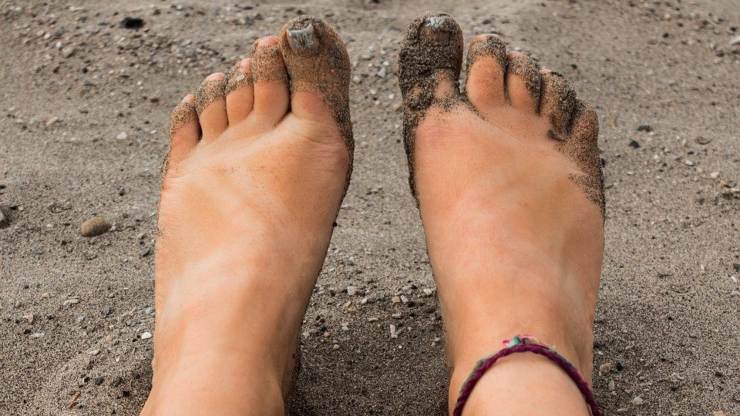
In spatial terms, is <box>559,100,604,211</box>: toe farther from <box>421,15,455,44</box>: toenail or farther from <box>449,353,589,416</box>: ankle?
<box>449,353,589,416</box>: ankle

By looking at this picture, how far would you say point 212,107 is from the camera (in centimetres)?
219

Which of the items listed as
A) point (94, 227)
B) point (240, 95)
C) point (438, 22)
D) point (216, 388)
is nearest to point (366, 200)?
point (240, 95)

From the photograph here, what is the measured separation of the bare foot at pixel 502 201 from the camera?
63.8 inches

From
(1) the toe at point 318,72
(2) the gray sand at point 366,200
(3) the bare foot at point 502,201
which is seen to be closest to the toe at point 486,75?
(3) the bare foot at point 502,201

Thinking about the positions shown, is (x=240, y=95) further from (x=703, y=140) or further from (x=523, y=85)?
(x=703, y=140)

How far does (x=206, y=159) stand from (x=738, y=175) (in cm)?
145

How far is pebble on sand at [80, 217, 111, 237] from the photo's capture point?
2.31 metres

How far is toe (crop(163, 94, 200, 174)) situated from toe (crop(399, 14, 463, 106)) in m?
0.52

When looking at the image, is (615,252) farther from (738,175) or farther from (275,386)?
(275,386)

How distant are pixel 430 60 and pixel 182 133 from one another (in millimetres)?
620

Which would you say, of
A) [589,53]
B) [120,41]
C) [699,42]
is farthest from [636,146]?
[120,41]

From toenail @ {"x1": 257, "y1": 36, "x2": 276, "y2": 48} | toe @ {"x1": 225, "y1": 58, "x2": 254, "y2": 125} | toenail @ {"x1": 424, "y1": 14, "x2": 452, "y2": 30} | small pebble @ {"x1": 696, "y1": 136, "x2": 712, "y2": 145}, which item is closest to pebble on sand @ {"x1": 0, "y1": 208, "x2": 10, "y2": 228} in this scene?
toe @ {"x1": 225, "y1": 58, "x2": 254, "y2": 125}

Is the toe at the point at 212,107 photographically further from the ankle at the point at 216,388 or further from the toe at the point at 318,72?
the ankle at the point at 216,388

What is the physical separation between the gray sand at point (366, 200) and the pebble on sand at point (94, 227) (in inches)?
0.7
